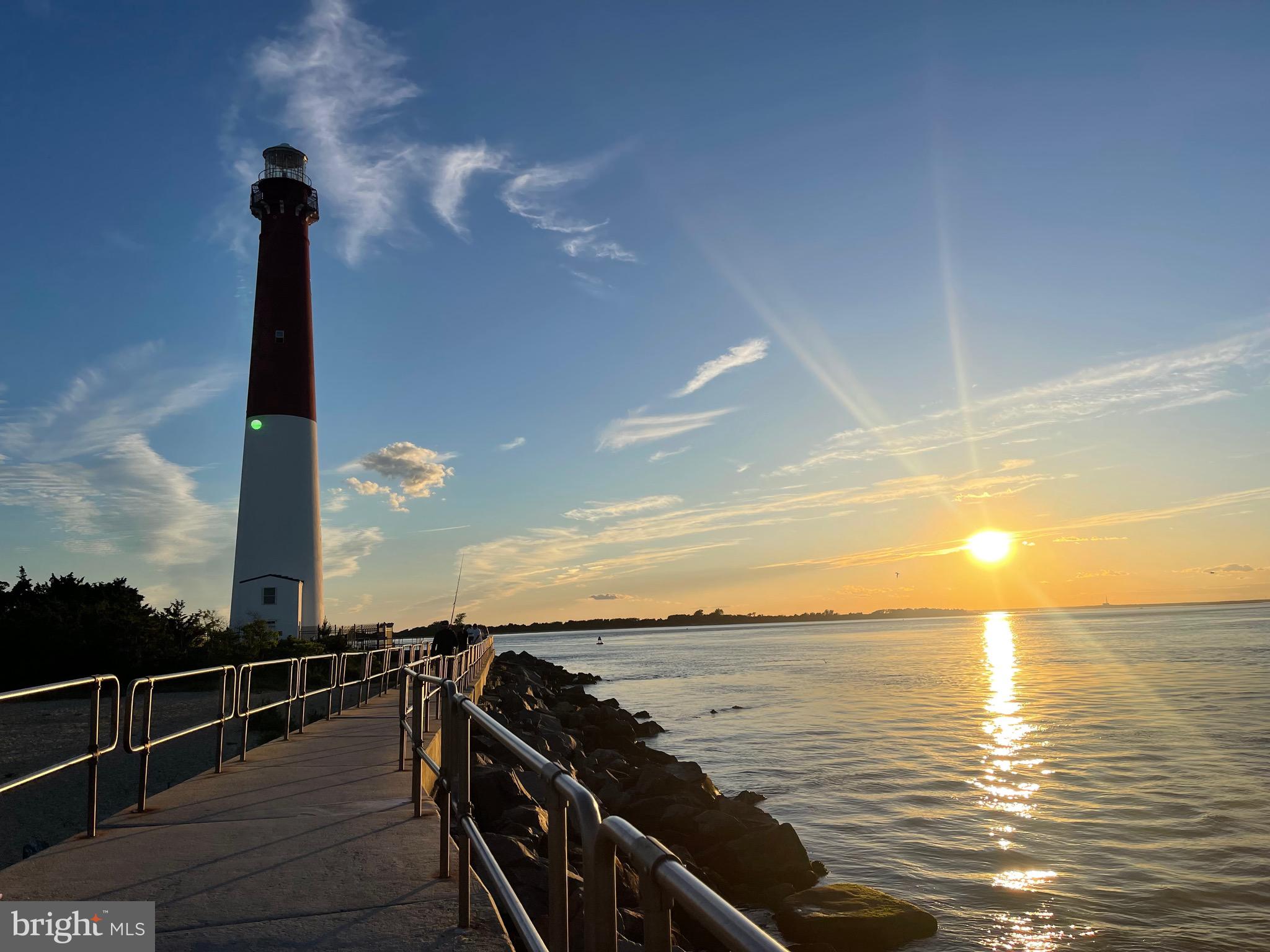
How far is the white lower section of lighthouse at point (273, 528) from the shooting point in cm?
2747

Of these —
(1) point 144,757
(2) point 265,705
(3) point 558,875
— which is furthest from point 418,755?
(2) point 265,705

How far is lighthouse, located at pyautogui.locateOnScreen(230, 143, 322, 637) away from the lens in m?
27.5

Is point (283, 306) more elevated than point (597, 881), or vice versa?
point (283, 306)

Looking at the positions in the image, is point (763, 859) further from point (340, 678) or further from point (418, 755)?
point (340, 678)

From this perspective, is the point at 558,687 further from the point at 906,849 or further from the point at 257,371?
the point at 906,849

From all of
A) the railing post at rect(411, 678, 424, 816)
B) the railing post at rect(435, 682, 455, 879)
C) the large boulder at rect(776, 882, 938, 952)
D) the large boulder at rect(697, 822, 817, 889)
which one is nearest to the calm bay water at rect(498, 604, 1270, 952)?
the large boulder at rect(776, 882, 938, 952)

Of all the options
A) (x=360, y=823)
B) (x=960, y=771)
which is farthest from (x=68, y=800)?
(x=960, y=771)

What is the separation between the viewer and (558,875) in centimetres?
289

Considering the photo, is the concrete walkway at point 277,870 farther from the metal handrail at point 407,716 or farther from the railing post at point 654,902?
the railing post at point 654,902

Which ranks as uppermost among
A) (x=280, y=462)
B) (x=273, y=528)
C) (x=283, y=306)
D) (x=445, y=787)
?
(x=283, y=306)

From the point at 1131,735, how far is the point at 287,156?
3159cm

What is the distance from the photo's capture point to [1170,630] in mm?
93125

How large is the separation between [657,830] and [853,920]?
399 centimetres

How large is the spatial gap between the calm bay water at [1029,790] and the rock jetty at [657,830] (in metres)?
0.97
